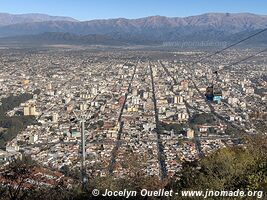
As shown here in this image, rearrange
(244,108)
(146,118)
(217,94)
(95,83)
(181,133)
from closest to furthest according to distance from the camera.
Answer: (217,94) → (181,133) → (146,118) → (244,108) → (95,83)

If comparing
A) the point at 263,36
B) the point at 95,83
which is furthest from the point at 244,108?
the point at 263,36

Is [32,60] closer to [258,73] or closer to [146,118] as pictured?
[258,73]

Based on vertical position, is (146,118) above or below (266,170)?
below

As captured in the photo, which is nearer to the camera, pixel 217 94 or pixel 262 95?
pixel 217 94

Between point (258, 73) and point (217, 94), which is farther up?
point (217, 94)

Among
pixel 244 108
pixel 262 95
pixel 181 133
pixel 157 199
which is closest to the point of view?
pixel 157 199

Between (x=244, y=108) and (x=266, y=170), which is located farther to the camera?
(x=244, y=108)

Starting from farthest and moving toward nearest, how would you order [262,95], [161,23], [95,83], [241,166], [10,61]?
1. [161,23]
2. [10,61]
3. [95,83]
4. [262,95]
5. [241,166]

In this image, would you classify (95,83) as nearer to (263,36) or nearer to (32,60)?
(32,60)

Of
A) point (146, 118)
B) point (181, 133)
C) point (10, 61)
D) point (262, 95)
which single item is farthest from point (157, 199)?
point (10, 61)
